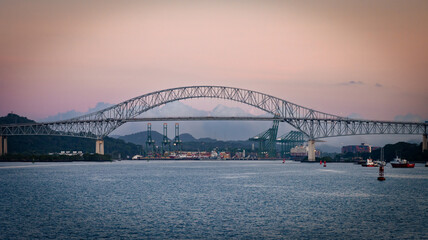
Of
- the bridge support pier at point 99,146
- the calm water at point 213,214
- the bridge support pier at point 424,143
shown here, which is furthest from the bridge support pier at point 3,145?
the bridge support pier at point 424,143

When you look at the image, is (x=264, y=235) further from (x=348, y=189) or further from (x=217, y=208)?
(x=348, y=189)

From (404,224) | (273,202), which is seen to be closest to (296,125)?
(273,202)

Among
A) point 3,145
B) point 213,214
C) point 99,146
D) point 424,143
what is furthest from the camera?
point 99,146

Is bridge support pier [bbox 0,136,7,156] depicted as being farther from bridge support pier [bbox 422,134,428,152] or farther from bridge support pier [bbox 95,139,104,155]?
bridge support pier [bbox 422,134,428,152]

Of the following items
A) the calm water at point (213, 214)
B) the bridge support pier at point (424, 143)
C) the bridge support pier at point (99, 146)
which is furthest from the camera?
the bridge support pier at point (99, 146)

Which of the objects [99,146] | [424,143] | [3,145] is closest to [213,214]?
[99,146]

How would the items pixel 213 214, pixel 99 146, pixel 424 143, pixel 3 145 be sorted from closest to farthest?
1. pixel 213 214
2. pixel 424 143
3. pixel 3 145
4. pixel 99 146

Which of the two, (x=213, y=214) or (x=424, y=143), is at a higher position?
(x=424, y=143)

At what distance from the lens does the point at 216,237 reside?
74.2 ft

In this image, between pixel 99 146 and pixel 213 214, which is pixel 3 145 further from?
pixel 213 214

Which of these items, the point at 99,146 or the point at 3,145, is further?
the point at 99,146

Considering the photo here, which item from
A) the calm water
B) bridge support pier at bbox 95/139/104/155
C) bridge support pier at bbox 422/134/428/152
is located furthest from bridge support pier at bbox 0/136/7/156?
bridge support pier at bbox 422/134/428/152

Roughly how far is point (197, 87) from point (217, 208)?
399ft

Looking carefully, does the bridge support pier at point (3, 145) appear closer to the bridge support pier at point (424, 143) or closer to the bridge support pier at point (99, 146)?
the bridge support pier at point (99, 146)
